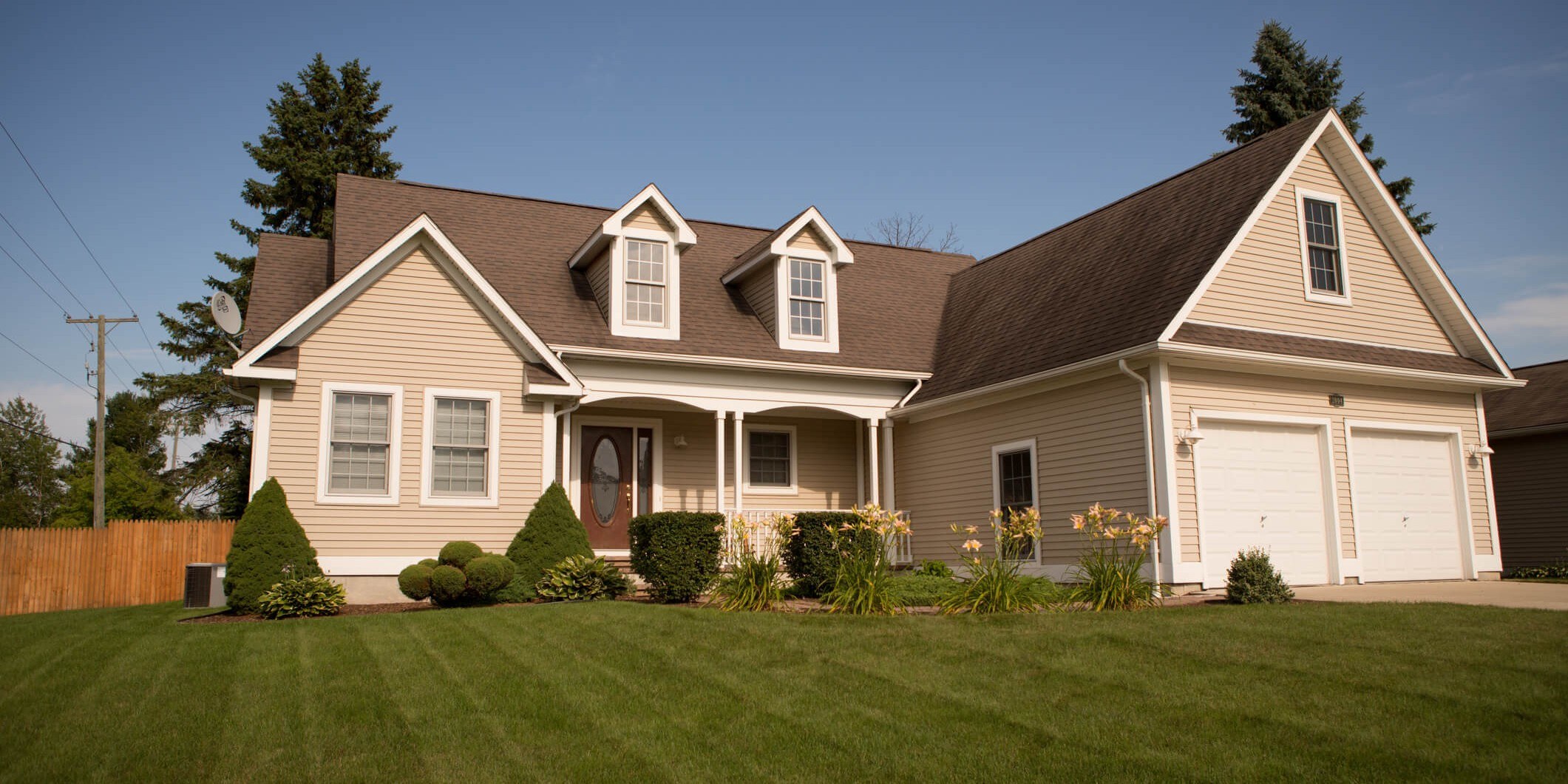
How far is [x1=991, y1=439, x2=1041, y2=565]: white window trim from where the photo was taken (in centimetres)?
1554

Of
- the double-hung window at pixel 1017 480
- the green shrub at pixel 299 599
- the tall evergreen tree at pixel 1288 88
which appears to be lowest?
the green shrub at pixel 299 599

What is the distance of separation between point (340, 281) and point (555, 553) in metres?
4.68

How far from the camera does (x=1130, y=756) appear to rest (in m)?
5.64

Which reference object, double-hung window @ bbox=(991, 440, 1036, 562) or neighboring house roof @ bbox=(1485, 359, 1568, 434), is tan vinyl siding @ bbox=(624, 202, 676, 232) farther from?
neighboring house roof @ bbox=(1485, 359, 1568, 434)

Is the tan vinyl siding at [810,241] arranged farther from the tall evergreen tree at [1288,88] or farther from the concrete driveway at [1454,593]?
the tall evergreen tree at [1288,88]

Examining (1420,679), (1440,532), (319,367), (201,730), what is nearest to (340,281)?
(319,367)

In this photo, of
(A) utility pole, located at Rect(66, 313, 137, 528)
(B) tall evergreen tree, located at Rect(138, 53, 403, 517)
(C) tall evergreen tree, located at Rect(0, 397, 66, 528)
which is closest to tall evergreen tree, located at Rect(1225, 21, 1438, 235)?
(B) tall evergreen tree, located at Rect(138, 53, 403, 517)

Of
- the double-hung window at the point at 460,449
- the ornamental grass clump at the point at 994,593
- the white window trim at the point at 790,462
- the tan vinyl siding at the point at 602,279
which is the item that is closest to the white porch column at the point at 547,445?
the double-hung window at the point at 460,449

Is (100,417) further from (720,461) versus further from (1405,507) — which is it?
(1405,507)

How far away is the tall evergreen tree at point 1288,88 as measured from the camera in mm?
29500

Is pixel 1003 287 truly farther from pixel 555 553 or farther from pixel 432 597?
pixel 432 597

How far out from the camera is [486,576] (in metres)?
13.1

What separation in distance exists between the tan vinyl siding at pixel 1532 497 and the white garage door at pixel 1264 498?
7173 millimetres

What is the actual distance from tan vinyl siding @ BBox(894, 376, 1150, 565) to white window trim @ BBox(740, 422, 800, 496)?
1.94 meters
